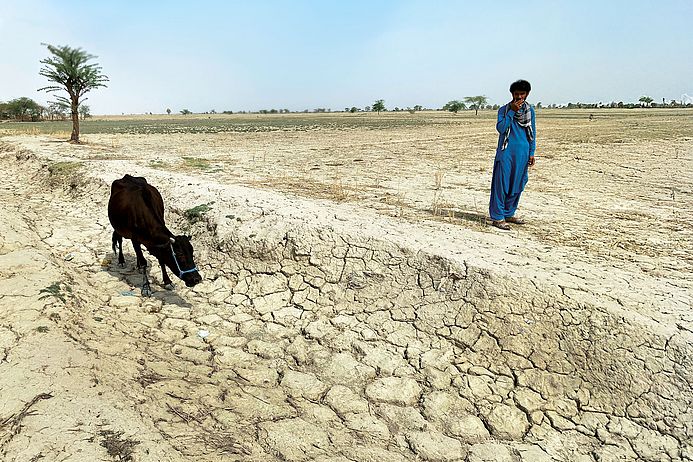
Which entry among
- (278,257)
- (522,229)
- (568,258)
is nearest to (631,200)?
(522,229)

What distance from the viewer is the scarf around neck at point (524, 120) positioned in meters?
5.85

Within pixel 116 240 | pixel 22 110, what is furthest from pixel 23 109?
pixel 116 240

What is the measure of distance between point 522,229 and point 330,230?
8.77ft

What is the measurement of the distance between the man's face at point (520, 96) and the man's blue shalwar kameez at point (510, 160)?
0.16 m

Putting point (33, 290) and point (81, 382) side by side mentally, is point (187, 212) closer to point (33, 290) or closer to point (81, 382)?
point (33, 290)

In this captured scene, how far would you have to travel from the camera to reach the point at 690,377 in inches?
128

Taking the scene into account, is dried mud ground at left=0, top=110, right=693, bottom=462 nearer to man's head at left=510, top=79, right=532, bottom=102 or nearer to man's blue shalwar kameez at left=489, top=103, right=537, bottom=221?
man's blue shalwar kameez at left=489, top=103, right=537, bottom=221

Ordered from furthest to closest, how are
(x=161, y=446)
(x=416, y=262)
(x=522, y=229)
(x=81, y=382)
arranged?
(x=522, y=229)
(x=416, y=262)
(x=81, y=382)
(x=161, y=446)

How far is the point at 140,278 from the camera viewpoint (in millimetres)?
5789

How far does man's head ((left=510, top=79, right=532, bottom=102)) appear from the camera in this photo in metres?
5.61

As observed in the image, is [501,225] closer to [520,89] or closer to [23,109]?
[520,89]

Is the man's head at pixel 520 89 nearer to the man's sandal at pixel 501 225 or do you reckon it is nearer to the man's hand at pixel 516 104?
the man's hand at pixel 516 104

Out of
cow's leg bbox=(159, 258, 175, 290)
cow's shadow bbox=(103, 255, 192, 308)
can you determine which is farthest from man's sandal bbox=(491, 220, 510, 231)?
A: cow's leg bbox=(159, 258, 175, 290)

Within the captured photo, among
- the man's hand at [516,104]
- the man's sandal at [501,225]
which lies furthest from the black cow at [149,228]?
the man's hand at [516,104]
